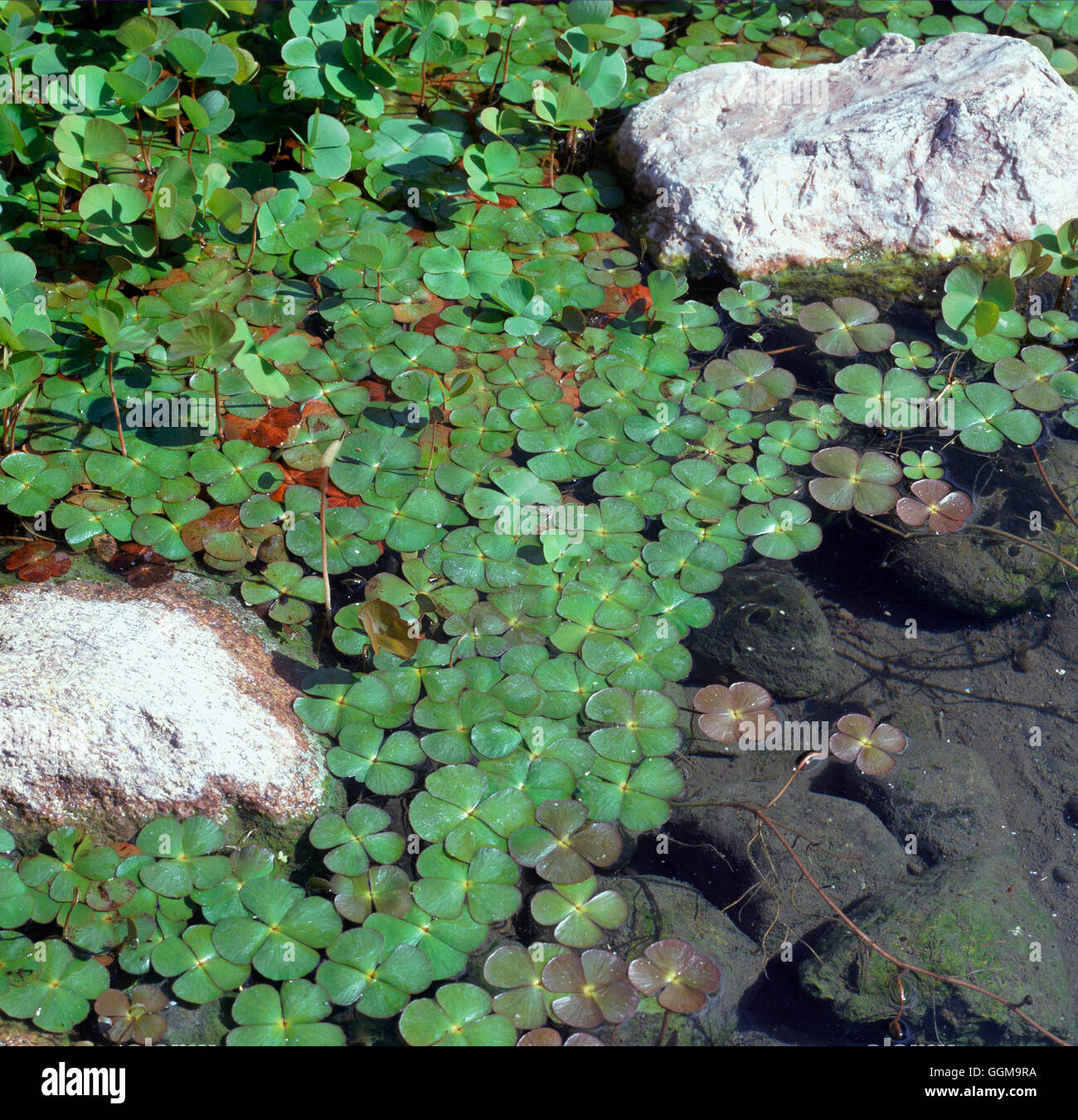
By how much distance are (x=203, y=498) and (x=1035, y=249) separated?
8.80 ft

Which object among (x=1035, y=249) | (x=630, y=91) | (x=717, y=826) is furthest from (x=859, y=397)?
(x=630, y=91)

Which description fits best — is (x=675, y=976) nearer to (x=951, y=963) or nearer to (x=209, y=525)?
(x=951, y=963)

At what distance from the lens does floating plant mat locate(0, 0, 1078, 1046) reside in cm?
194

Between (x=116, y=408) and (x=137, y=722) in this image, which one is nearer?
(x=137, y=722)

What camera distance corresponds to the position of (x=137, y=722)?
2.08m

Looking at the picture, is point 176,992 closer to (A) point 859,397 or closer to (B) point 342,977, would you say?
(B) point 342,977

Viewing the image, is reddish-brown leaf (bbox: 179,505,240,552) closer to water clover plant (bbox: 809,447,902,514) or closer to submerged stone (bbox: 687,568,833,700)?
submerged stone (bbox: 687,568,833,700)

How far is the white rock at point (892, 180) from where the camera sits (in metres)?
3.23

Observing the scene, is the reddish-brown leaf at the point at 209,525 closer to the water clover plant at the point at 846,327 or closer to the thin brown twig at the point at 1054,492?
the water clover plant at the point at 846,327

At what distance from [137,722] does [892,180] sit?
2938 millimetres

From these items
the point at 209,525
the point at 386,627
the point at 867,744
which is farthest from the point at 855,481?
the point at 209,525

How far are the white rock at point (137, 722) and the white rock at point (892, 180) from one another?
2.14 meters

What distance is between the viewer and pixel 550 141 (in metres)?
3.57

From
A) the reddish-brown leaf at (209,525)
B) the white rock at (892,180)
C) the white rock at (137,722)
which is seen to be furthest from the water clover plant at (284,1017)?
the white rock at (892,180)
